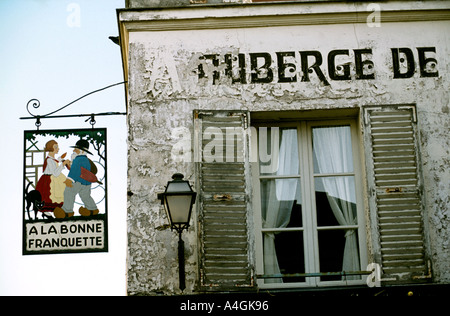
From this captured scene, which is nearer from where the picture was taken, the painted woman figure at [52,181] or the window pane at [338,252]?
the window pane at [338,252]

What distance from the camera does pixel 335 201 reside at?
284 inches

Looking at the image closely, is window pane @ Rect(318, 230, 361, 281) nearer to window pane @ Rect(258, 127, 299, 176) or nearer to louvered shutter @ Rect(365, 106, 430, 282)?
louvered shutter @ Rect(365, 106, 430, 282)

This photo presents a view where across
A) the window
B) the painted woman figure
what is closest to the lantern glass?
A: the window

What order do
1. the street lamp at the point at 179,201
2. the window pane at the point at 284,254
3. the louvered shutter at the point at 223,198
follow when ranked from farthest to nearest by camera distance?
the window pane at the point at 284,254, the louvered shutter at the point at 223,198, the street lamp at the point at 179,201

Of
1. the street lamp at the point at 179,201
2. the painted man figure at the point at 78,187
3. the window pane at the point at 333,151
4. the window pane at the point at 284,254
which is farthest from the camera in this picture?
the window pane at the point at 333,151

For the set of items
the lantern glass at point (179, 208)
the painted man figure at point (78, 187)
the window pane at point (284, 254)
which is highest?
the painted man figure at point (78, 187)

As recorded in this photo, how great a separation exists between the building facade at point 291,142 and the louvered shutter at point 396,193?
0.04 ft

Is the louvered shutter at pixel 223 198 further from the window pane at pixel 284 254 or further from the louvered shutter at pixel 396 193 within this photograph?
the louvered shutter at pixel 396 193

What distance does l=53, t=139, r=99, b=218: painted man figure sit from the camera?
7129 millimetres

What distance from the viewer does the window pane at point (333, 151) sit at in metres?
7.33

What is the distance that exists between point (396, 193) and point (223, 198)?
173cm

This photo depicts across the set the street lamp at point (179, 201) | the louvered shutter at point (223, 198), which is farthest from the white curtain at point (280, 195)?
the street lamp at point (179, 201)

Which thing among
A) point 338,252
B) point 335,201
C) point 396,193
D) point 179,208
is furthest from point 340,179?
point 179,208
